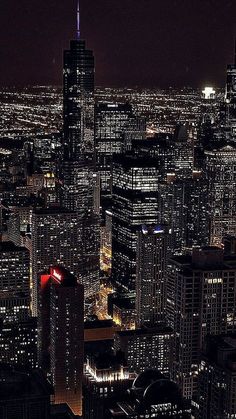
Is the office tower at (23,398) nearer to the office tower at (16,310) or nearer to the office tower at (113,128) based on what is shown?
the office tower at (16,310)

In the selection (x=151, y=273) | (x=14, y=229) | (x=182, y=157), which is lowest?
(x=151, y=273)

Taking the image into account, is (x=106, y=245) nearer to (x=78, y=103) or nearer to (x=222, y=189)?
(x=222, y=189)

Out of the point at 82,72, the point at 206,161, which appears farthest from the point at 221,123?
the point at 82,72

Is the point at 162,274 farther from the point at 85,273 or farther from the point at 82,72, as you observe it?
the point at 82,72

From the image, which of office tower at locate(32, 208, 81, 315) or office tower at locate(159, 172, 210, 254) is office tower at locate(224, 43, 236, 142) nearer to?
office tower at locate(159, 172, 210, 254)

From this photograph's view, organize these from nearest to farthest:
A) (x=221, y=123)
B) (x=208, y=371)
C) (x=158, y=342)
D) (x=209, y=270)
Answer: (x=208, y=371) → (x=209, y=270) → (x=158, y=342) → (x=221, y=123)

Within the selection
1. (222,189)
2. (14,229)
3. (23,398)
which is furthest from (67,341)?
(222,189)

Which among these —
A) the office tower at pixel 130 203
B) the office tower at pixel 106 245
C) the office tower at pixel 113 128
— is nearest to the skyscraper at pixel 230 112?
the office tower at pixel 113 128
